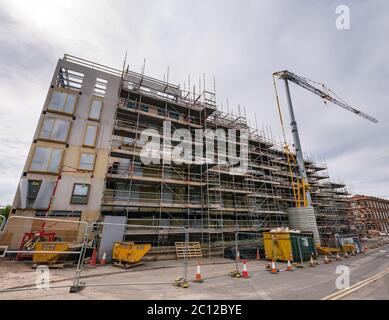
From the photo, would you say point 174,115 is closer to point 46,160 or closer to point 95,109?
point 95,109

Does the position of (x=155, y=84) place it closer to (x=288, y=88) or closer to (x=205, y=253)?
(x=205, y=253)

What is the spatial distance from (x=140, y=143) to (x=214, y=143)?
26.5 ft

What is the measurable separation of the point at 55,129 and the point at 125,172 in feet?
22.5

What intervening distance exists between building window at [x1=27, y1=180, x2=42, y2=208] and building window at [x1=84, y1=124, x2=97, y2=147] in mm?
4580

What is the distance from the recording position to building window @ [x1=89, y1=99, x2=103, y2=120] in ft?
55.8

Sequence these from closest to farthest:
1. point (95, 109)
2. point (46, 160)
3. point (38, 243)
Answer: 1. point (38, 243)
2. point (46, 160)
3. point (95, 109)

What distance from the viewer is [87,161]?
15602 millimetres

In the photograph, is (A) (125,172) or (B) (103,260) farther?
(A) (125,172)

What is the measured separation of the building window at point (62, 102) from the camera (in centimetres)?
1574

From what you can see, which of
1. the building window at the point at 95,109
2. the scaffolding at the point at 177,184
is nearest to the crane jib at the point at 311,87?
the scaffolding at the point at 177,184

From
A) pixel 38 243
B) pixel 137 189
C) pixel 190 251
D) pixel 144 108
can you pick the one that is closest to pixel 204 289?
pixel 190 251

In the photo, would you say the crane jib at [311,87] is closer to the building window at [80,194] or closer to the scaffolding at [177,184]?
the scaffolding at [177,184]
